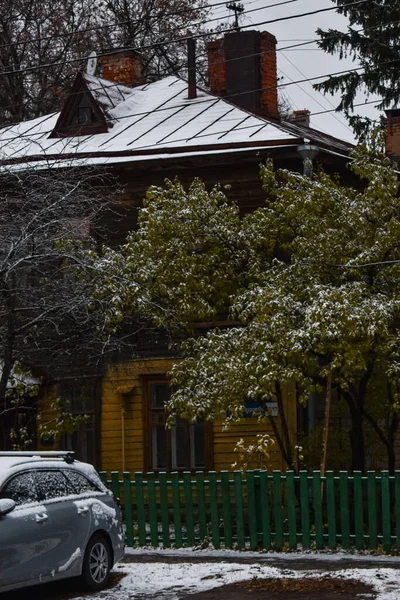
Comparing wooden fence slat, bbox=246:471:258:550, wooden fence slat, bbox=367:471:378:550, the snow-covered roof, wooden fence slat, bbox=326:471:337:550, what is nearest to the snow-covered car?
wooden fence slat, bbox=246:471:258:550

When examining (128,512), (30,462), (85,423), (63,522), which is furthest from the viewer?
(85,423)

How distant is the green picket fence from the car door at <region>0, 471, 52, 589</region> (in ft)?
14.8

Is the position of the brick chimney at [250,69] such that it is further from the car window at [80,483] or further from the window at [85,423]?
the car window at [80,483]

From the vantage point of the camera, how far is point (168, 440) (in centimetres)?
2323

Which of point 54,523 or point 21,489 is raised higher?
point 21,489

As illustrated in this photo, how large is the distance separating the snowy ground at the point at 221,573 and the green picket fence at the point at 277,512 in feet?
1.70

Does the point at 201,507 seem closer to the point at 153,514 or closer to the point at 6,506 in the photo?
the point at 153,514

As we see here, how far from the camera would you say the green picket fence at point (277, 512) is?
1600 centimetres

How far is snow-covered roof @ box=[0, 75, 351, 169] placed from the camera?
77.5ft

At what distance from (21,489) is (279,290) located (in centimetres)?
651

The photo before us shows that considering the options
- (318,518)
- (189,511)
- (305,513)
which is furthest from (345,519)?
(189,511)

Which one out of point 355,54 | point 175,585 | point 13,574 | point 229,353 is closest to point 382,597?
point 175,585

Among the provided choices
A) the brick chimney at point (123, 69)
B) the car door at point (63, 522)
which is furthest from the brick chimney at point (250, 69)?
the car door at point (63, 522)

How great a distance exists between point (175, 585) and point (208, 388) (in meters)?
5.21
